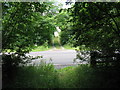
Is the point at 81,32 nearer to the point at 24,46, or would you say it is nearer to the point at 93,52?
the point at 93,52

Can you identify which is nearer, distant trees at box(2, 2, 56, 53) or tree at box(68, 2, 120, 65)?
tree at box(68, 2, 120, 65)

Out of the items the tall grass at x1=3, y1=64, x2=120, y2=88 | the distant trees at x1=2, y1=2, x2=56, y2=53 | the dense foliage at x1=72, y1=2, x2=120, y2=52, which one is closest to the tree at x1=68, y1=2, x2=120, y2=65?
the dense foliage at x1=72, y1=2, x2=120, y2=52

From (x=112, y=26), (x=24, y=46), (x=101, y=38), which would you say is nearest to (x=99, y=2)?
(x=112, y=26)

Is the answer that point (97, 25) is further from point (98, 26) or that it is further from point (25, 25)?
point (25, 25)

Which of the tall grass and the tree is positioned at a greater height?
the tree

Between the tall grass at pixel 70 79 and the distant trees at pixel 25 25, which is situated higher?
the distant trees at pixel 25 25

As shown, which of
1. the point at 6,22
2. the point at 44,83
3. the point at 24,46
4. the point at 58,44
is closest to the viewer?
the point at 44,83

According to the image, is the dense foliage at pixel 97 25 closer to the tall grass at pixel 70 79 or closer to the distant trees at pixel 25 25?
the tall grass at pixel 70 79

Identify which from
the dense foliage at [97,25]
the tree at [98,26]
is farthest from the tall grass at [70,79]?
the dense foliage at [97,25]

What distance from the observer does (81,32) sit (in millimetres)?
2467

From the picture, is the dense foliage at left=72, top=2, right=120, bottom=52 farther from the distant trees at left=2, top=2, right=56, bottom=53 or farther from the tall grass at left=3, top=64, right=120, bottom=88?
the distant trees at left=2, top=2, right=56, bottom=53

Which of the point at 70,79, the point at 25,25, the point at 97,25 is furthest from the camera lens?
the point at 25,25

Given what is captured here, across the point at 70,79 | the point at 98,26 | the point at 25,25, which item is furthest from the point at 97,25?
the point at 25,25

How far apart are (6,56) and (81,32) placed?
1.53m
